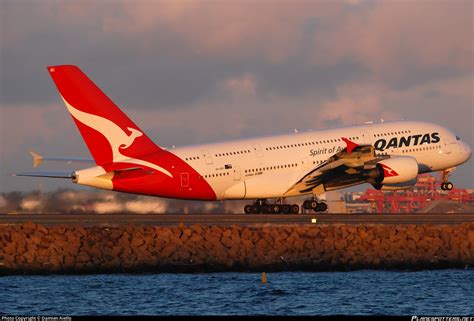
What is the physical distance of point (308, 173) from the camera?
72250mm

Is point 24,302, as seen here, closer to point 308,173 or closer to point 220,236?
point 220,236

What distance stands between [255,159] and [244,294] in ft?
86.7

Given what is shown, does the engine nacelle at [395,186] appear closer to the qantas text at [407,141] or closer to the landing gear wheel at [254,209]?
the qantas text at [407,141]

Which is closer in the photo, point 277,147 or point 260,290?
point 260,290

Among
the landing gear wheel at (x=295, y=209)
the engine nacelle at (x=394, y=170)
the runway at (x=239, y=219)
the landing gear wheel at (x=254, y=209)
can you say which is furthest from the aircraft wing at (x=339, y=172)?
the runway at (x=239, y=219)

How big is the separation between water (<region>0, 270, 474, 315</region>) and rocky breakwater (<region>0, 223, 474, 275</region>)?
1196mm

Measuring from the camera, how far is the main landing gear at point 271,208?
72.8 m

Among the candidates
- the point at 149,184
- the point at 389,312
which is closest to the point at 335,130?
the point at 149,184

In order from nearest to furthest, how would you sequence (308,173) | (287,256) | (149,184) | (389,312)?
(389,312) < (287,256) < (149,184) < (308,173)

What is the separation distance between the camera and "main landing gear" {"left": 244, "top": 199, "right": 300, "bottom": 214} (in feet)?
239

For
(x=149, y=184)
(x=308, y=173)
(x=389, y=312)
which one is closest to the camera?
(x=389, y=312)

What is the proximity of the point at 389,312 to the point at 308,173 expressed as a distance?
3211 cm

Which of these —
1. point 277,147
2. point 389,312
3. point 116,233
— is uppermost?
point 277,147

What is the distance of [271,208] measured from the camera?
2869 inches
